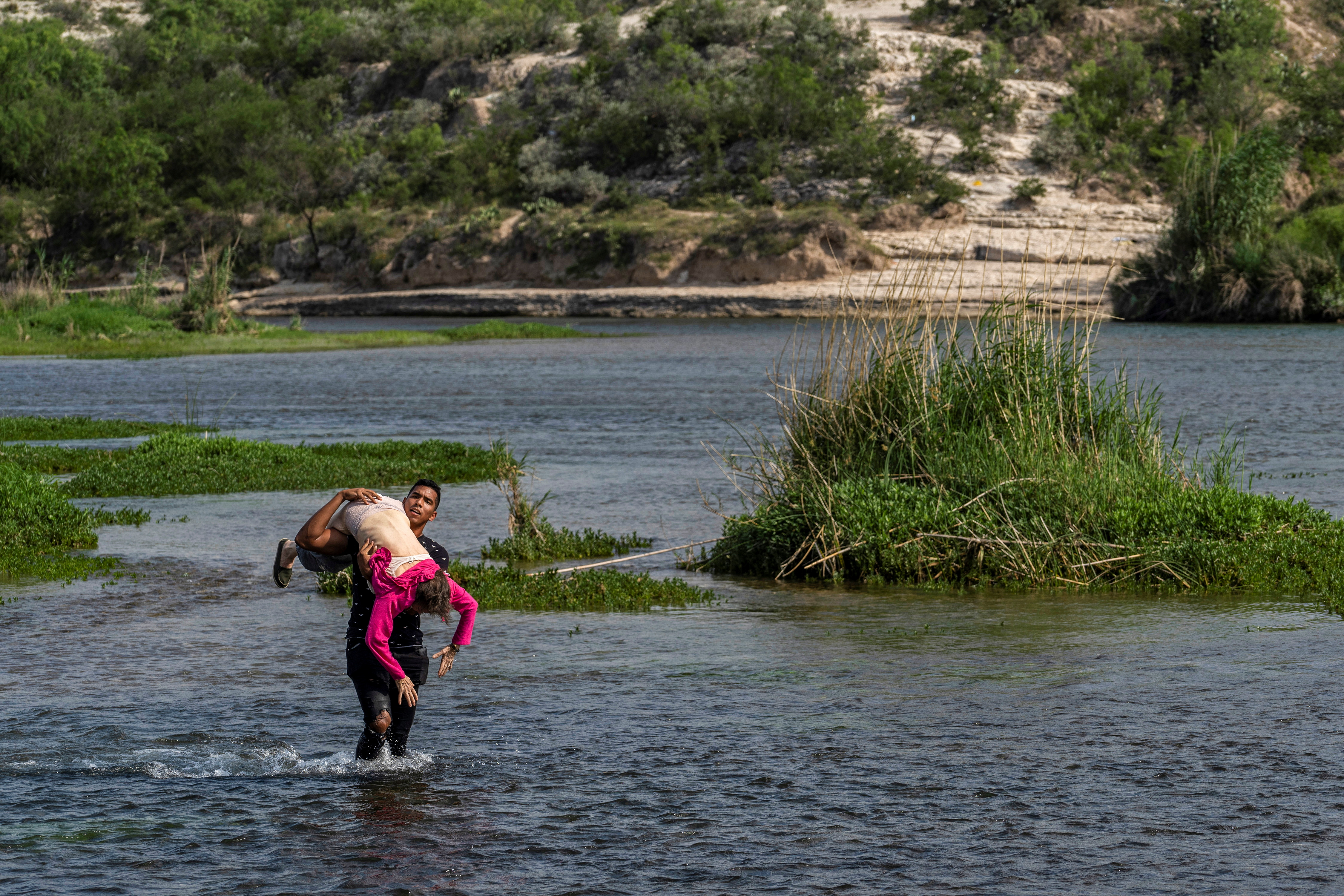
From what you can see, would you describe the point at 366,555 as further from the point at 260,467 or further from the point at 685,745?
the point at 260,467

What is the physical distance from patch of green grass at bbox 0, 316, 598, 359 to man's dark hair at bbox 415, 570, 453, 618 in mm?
43931

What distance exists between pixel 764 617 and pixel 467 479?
948 centimetres

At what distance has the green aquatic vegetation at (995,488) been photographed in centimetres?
1319

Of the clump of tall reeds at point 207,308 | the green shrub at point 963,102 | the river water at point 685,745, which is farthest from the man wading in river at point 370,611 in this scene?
the green shrub at point 963,102

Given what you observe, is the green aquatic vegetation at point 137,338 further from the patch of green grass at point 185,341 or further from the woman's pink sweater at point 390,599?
the woman's pink sweater at point 390,599

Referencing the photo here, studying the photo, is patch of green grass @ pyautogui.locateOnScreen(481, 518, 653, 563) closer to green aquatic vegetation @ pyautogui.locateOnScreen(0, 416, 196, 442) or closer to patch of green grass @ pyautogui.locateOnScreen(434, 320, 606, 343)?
green aquatic vegetation @ pyautogui.locateOnScreen(0, 416, 196, 442)

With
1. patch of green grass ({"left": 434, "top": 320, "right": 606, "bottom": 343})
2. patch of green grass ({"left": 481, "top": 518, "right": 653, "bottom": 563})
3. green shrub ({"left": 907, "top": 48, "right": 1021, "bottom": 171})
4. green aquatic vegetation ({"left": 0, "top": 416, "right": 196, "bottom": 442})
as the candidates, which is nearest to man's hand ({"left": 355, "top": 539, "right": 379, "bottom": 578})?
patch of green grass ({"left": 481, "top": 518, "right": 653, "bottom": 563})

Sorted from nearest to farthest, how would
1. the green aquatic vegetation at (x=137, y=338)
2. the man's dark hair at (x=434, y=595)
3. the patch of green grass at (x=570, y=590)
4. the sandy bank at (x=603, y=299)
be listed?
the man's dark hair at (x=434, y=595), the patch of green grass at (x=570, y=590), the green aquatic vegetation at (x=137, y=338), the sandy bank at (x=603, y=299)

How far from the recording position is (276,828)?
283 inches

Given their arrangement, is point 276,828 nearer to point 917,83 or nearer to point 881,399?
point 881,399

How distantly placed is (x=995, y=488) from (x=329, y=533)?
743cm

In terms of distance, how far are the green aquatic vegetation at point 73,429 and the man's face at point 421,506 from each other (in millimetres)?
19439

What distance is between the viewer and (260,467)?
67.8 feet

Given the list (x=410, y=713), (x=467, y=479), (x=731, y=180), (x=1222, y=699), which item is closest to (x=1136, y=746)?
(x=1222, y=699)
